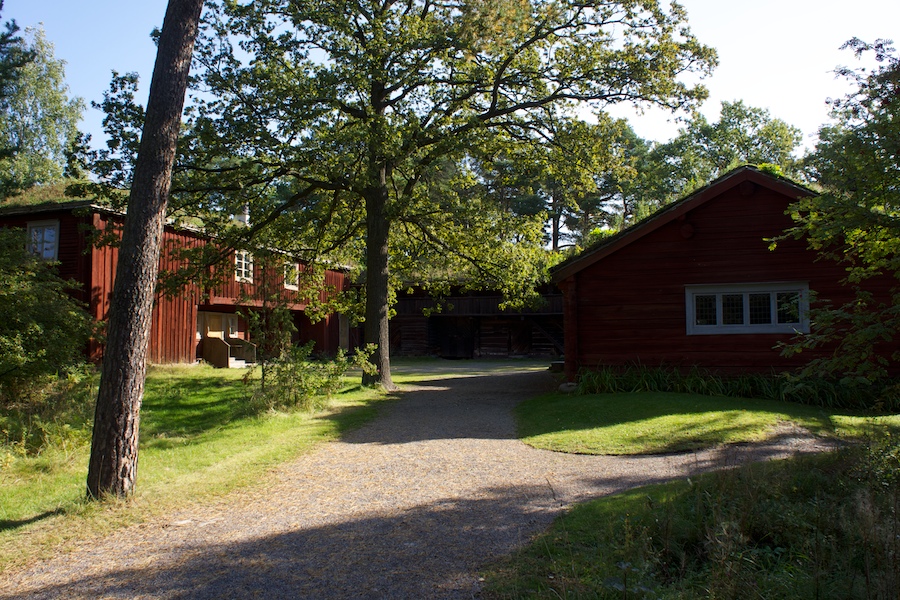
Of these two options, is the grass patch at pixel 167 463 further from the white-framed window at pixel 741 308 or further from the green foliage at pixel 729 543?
the white-framed window at pixel 741 308

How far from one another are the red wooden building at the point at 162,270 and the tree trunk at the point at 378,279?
2.14 meters

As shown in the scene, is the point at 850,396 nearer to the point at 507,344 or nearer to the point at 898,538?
the point at 898,538

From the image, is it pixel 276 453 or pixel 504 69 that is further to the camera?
pixel 504 69

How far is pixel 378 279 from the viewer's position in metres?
19.3

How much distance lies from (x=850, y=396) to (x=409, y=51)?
1252cm

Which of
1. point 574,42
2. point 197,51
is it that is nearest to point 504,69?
point 574,42

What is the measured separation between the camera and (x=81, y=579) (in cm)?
544

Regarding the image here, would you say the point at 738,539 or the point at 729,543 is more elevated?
the point at 729,543

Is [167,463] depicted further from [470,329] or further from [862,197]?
[470,329]

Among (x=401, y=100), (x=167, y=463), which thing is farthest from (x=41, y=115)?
(x=167, y=463)

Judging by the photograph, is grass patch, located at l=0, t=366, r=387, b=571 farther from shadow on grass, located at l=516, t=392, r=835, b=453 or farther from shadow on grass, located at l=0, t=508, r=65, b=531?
shadow on grass, located at l=516, t=392, r=835, b=453

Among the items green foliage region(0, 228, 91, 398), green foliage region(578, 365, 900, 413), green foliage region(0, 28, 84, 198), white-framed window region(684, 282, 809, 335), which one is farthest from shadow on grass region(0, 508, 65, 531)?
green foliage region(0, 28, 84, 198)

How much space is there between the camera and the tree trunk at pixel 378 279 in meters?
19.1

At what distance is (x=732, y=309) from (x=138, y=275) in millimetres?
12994
